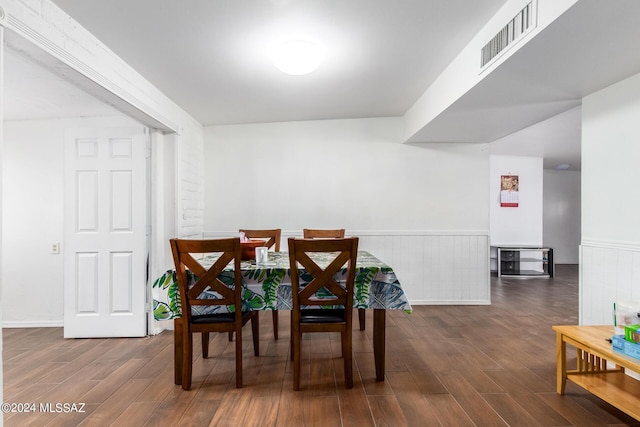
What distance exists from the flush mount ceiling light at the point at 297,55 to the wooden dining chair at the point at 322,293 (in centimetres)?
121

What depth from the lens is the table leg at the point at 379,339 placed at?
235 centimetres

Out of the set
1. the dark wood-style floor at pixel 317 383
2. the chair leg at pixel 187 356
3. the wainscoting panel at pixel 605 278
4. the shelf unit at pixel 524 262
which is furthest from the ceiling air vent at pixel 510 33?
the shelf unit at pixel 524 262

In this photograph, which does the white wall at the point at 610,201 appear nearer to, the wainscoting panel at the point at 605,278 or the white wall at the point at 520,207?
the wainscoting panel at the point at 605,278

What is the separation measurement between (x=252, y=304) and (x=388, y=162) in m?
2.83

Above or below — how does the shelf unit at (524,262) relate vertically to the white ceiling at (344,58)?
below

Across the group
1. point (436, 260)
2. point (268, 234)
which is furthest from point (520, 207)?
A: point (268, 234)

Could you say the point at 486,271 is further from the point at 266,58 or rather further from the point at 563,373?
the point at 266,58

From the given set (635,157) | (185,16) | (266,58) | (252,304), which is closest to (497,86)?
(635,157)

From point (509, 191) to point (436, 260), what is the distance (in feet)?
11.6

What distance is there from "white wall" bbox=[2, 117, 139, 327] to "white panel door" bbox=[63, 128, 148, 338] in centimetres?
61

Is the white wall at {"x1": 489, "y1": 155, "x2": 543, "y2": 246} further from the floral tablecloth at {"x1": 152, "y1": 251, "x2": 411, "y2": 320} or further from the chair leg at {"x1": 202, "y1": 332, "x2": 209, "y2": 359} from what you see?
the chair leg at {"x1": 202, "y1": 332, "x2": 209, "y2": 359}

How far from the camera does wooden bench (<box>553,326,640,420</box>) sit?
1.86 m

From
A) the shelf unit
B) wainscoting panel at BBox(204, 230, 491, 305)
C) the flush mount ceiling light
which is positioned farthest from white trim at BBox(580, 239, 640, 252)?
the shelf unit

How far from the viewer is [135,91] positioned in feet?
9.55
